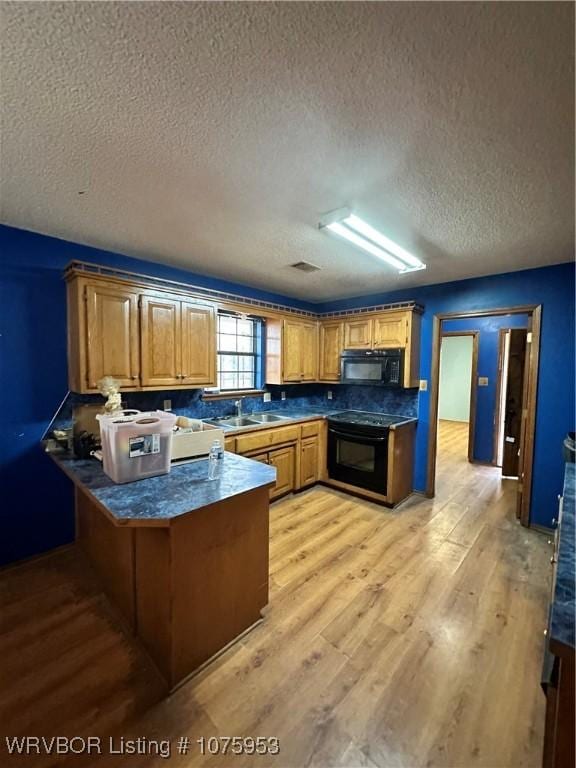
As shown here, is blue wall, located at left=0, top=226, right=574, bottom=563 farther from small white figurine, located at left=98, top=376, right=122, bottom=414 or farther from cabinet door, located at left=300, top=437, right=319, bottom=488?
cabinet door, located at left=300, top=437, right=319, bottom=488

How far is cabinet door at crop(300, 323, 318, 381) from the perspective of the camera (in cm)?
418

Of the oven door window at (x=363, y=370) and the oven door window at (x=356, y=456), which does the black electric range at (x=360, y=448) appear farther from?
the oven door window at (x=363, y=370)

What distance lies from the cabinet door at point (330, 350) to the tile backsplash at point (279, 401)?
1.33ft

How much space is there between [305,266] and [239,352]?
55.0 inches

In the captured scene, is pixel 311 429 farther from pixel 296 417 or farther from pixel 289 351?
pixel 289 351

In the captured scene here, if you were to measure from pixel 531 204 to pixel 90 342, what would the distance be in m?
3.11

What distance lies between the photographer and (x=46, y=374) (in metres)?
2.46

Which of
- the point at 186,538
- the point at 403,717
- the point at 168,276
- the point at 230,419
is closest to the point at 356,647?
the point at 403,717

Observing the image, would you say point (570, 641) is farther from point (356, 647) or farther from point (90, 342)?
point (90, 342)

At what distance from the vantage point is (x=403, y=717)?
4.51 ft

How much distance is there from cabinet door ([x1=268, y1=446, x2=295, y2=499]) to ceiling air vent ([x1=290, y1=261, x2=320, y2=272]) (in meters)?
1.96

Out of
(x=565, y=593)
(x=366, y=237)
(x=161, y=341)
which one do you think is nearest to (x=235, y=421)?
(x=161, y=341)

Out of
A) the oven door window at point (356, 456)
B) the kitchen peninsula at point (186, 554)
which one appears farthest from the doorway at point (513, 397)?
the kitchen peninsula at point (186, 554)

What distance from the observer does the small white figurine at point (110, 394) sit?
2148 millimetres
